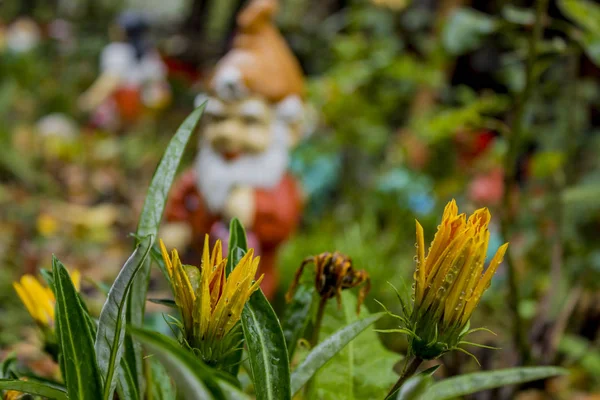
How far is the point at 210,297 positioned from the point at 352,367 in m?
0.16

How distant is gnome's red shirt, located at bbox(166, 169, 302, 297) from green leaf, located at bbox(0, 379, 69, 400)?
2.55ft

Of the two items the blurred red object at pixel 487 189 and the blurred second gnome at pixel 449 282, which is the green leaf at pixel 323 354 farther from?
the blurred red object at pixel 487 189

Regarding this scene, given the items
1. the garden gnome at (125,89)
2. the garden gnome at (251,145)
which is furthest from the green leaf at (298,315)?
the garden gnome at (125,89)

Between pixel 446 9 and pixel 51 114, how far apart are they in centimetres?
204

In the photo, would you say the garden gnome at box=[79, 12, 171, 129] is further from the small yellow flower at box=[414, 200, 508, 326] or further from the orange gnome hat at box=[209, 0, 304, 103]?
the small yellow flower at box=[414, 200, 508, 326]

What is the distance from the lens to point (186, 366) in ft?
0.69

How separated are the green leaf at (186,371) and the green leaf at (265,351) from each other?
5cm

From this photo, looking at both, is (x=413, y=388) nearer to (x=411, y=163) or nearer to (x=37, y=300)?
(x=37, y=300)

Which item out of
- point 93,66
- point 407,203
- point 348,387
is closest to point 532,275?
point 407,203

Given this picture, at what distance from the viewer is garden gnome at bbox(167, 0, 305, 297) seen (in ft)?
3.42

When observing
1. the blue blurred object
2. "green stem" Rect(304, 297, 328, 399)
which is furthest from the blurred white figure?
"green stem" Rect(304, 297, 328, 399)

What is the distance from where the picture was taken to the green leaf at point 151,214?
1.07 feet

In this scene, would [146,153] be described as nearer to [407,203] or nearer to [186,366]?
[407,203]

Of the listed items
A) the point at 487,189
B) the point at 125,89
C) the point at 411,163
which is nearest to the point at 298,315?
the point at 487,189
